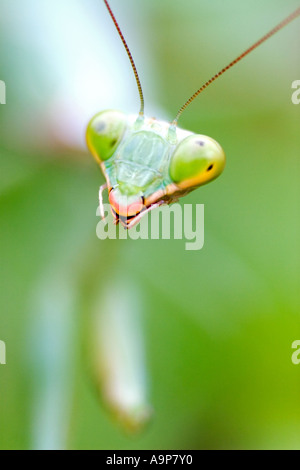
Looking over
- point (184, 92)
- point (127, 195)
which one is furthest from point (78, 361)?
point (184, 92)

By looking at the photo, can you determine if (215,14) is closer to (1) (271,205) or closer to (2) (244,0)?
(2) (244,0)

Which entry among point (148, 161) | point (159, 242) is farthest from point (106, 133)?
point (159, 242)

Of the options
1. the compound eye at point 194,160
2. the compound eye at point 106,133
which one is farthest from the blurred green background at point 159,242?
the compound eye at point 194,160

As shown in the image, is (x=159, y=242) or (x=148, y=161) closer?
(x=148, y=161)

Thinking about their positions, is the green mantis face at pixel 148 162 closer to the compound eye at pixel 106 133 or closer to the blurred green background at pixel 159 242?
the compound eye at pixel 106 133

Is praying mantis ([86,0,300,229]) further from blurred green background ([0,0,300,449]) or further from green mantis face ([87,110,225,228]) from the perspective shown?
blurred green background ([0,0,300,449])

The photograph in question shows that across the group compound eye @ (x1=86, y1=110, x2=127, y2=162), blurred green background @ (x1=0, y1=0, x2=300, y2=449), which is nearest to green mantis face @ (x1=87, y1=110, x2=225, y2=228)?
compound eye @ (x1=86, y1=110, x2=127, y2=162)

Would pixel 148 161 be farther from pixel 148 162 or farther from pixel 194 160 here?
pixel 194 160
